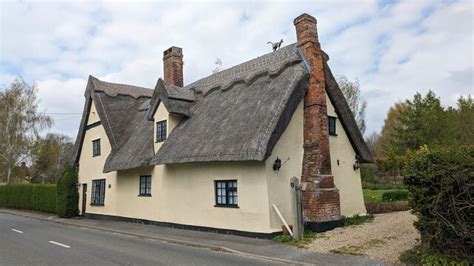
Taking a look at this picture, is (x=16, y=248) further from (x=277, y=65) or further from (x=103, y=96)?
(x=103, y=96)

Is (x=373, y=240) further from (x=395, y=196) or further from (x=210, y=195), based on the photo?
(x=395, y=196)

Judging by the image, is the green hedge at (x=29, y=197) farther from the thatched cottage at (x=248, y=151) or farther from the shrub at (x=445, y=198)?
the shrub at (x=445, y=198)

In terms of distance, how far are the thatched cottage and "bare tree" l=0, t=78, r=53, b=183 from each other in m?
21.9

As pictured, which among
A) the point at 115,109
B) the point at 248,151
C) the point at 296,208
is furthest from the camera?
the point at 115,109

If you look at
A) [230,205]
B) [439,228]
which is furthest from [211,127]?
[439,228]

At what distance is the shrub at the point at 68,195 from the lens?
2291 cm

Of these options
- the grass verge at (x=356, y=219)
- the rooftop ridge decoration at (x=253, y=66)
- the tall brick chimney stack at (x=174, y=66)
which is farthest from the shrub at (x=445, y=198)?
the tall brick chimney stack at (x=174, y=66)

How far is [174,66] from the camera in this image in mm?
22141

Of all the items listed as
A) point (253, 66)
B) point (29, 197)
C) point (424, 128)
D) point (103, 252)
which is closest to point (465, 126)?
point (424, 128)

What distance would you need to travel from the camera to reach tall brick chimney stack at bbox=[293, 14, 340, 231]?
42.7 feet

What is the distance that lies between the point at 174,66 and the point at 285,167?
11.7 m

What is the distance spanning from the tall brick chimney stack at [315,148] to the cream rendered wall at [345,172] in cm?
143

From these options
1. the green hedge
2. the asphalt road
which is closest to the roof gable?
the asphalt road

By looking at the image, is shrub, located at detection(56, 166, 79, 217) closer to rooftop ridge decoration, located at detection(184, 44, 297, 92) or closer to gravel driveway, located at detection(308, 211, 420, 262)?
rooftop ridge decoration, located at detection(184, 44, 297, 92)
